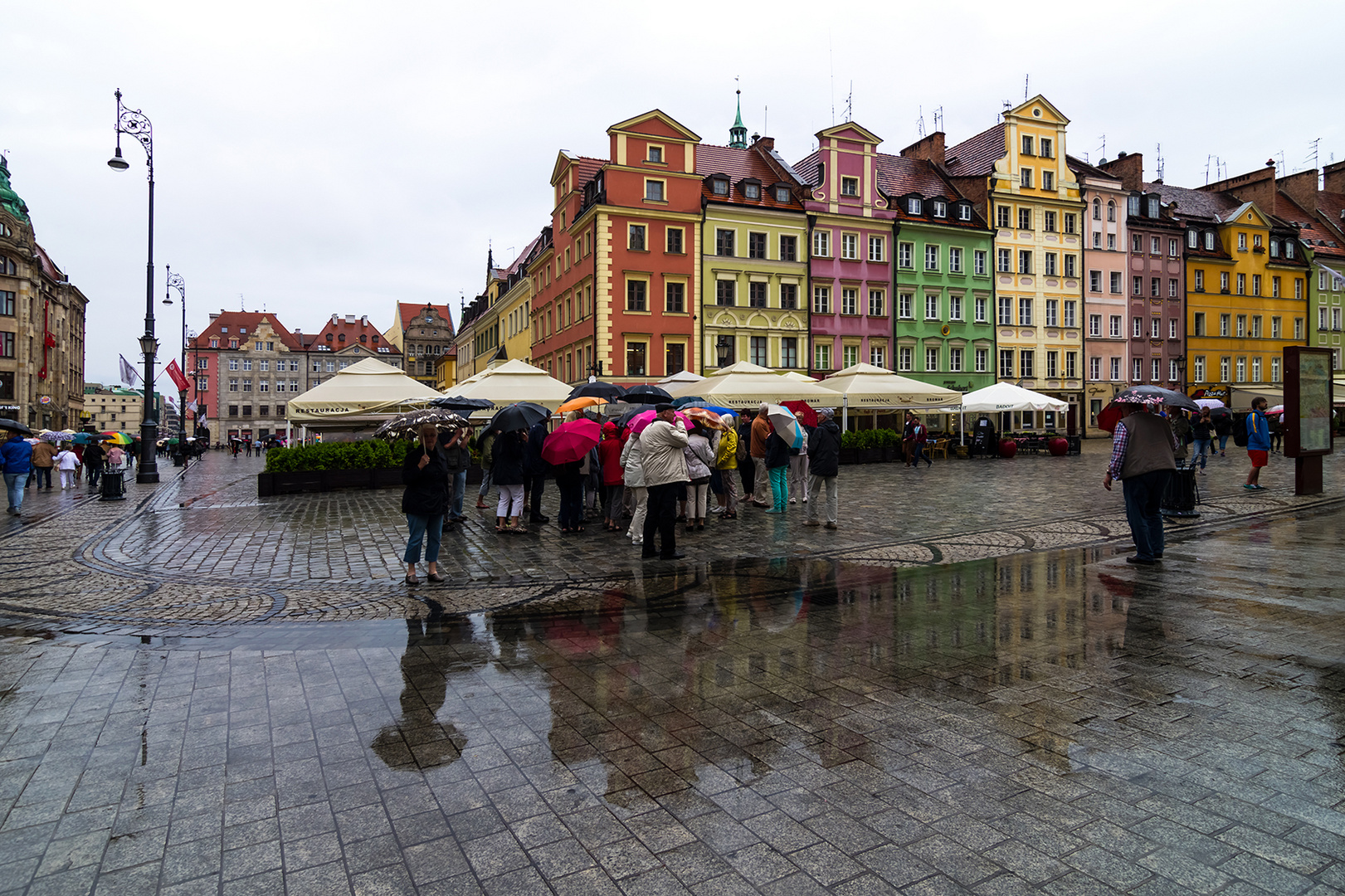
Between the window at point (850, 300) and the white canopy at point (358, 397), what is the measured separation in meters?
28.5

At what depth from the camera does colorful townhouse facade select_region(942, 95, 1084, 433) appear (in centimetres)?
4931

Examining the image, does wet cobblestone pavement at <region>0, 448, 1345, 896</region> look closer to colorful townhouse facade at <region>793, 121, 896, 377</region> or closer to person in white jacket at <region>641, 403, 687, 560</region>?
person in white jacket at <region>641, 403, 687, 560</region>

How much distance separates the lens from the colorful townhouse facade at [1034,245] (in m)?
49.3

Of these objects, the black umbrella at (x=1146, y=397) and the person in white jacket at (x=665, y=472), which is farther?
the person in white jacket at (x=665, y=472)

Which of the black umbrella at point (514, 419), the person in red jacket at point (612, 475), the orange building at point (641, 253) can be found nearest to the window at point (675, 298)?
the orange building at point (641, 253)

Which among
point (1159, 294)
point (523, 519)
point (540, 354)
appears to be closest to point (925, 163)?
point (1159, 294)

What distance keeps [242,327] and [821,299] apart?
106m

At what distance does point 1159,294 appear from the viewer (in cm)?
5453

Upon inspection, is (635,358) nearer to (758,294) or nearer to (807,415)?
(758,294)

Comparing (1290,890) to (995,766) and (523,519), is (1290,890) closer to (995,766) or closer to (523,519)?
(995,766)

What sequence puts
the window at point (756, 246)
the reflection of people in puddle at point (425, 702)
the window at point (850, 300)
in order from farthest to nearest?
the window at point (850, 300) < the window at point (756, 246) < the reflection of people in puddle at point (425, 702)

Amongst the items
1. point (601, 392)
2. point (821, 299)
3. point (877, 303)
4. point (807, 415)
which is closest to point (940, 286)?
point (877, 303)

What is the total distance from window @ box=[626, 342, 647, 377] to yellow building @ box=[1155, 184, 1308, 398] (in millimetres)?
36933

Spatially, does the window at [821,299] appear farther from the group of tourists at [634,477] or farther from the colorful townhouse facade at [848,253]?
the group of tourists at [634,477]
